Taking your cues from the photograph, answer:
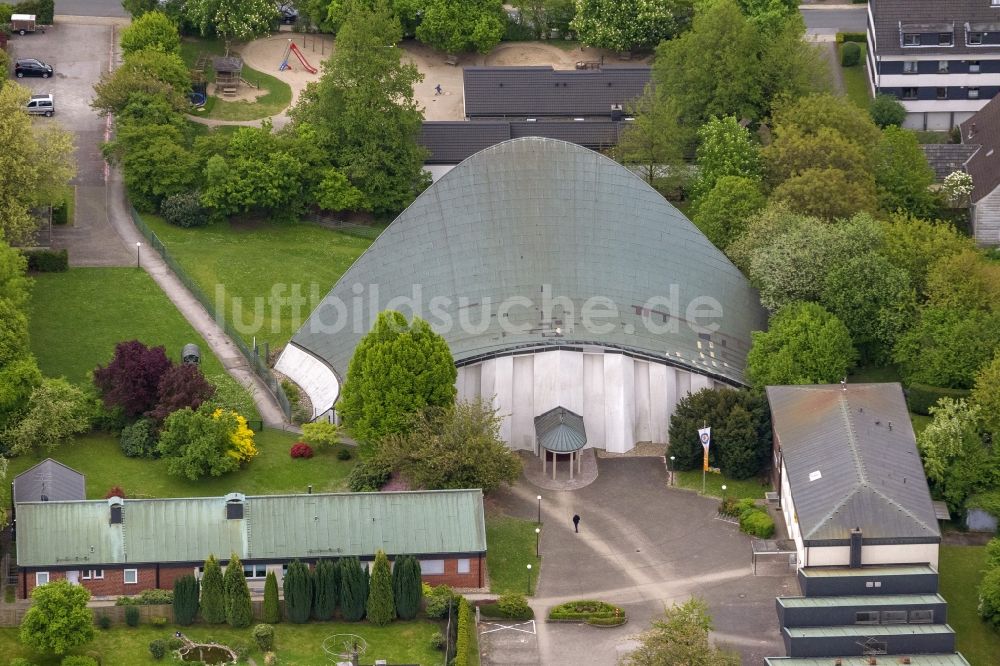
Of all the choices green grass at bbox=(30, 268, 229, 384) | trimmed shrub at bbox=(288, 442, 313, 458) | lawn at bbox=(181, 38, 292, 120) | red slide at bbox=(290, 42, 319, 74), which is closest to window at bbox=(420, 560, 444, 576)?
trimmed shrub at bbox=(288, 442, 313, 458)

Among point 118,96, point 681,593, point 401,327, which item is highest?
point 118,96

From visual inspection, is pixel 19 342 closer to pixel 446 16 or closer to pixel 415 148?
pixel 415 148

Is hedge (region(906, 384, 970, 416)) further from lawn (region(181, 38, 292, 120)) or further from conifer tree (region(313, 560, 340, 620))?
lawn (region(181, 38, 292, 120))

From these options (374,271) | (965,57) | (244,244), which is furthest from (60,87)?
(965,57)

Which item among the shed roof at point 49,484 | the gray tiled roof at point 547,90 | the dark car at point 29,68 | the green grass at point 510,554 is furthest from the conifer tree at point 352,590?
the dark car at point 29,68

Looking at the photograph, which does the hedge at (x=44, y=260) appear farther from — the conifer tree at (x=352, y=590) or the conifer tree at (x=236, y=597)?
the conifer tree at (x=352, y=590)
